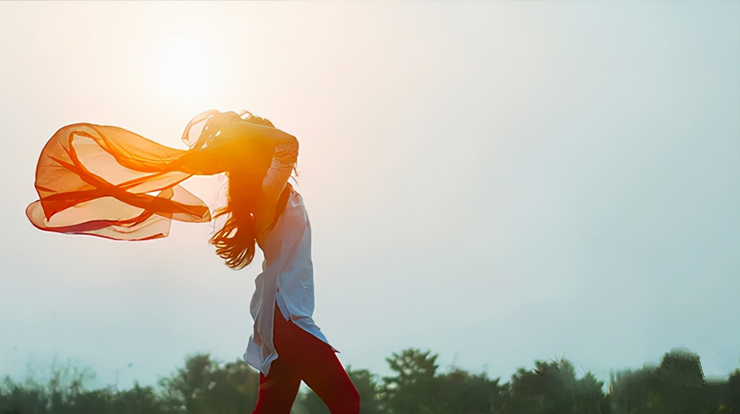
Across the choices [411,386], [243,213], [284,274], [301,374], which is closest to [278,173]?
[243,213]

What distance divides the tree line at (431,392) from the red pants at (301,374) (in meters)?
2.41

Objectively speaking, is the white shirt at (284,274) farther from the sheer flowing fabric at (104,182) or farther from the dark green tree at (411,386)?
the dark green tree at (411,386)

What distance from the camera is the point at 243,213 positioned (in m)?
3.82

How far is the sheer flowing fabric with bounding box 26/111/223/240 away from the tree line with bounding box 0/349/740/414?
2.23m

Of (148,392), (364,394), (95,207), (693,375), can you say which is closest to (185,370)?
(148,392)

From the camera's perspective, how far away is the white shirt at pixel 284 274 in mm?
→ 3666

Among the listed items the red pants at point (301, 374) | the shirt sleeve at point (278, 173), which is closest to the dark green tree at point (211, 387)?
the red pants at point (301, 374)

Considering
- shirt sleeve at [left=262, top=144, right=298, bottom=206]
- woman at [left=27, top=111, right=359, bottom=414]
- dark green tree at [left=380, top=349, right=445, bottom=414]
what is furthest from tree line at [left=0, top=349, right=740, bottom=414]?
shirt sleeve at [left=262, top=144, right=298, bottom=206]

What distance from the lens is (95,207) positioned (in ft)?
13.9

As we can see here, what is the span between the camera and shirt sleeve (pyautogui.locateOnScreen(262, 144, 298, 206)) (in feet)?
12.3

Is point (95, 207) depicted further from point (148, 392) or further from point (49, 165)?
point (148, 392)

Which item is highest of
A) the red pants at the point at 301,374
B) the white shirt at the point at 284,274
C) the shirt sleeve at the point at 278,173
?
the shirt sleeve at the point at 278,173

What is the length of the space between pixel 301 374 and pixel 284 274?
455 mm

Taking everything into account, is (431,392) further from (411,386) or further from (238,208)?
(238,208)
